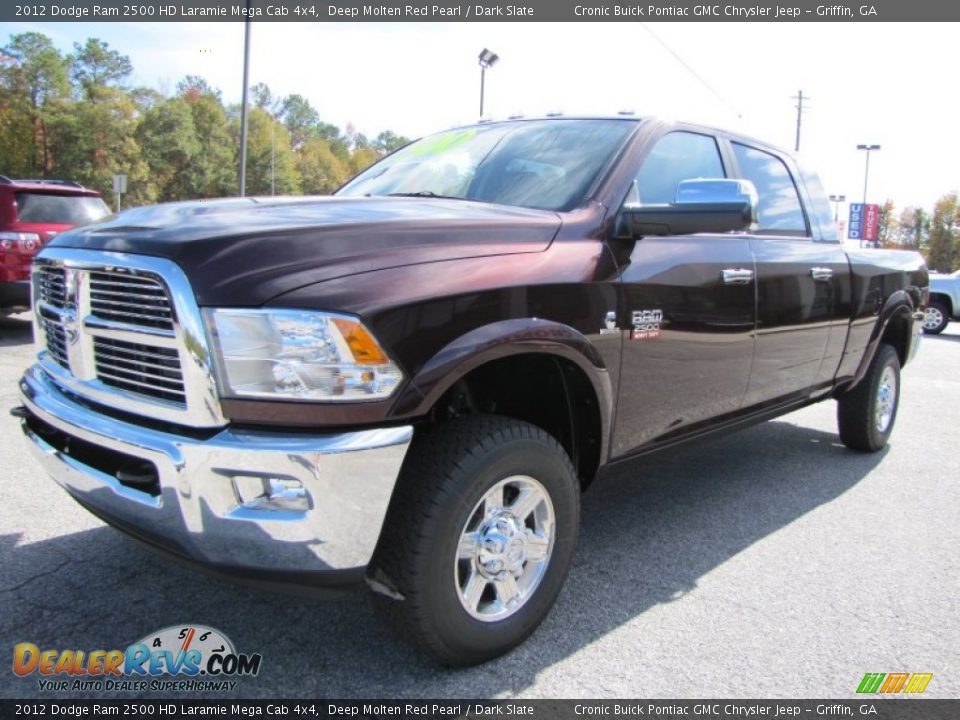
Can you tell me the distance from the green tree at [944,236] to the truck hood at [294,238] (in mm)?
81197

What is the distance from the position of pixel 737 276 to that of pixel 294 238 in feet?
6.92

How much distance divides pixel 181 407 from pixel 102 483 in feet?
1.30

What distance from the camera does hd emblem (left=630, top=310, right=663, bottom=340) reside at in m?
2.84

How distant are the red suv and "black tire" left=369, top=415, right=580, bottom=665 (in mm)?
7284

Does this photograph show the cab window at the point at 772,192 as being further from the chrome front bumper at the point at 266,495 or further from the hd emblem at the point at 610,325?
the chrome front bumper at the point at 266,495

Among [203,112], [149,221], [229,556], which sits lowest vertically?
[229,556]

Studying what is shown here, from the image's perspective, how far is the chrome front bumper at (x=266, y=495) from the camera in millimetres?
1912

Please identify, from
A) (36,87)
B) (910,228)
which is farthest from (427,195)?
(910,228)

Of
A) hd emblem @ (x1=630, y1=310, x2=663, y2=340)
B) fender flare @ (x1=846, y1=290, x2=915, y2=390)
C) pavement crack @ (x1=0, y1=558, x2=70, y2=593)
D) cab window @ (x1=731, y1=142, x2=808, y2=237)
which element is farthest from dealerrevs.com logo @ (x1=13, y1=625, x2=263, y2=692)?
fender flare @ (x1=846, y1=290, x2=915, y2=390)

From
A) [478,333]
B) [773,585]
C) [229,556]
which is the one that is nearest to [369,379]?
[478,333]

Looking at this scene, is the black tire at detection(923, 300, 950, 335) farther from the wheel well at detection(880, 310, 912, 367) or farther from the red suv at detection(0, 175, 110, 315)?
the red suv at detection(0, 175, 110, 315)

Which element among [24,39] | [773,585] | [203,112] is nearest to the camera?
[773,585]

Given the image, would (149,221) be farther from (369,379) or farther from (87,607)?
(87,607)

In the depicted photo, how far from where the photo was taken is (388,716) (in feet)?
7.22
